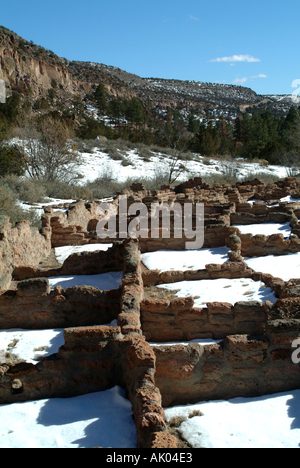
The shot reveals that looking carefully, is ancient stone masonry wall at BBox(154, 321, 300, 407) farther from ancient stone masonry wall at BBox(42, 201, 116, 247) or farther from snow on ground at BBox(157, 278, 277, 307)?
ancient stone masonry wall at BBox(42, 201, 116, 247)

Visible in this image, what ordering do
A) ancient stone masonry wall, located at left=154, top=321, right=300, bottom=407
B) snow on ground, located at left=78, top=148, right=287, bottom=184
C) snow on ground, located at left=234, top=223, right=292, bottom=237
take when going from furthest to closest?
snow on ground, located at left=78, top=148, right=287, bottom=184 < snow on ground, located at left=234, top=223, right=292, bottom=237 < ancient stone masonry wall, located at left=154, top=321, right=300, bottom=407

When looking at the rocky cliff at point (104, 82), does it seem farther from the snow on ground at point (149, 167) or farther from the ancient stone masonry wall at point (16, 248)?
the ancient stone masonry wall at point (16, 248)

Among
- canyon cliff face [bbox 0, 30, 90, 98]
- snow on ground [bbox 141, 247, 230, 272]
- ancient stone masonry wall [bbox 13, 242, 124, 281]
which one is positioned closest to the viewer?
snow on ground [bbox 141, 247, 230, 272]

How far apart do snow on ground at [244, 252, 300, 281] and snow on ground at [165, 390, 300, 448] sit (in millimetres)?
2928

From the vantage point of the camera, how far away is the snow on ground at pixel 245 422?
10.3 feet

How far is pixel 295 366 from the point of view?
13.0ft

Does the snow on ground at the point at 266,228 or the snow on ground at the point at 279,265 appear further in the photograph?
the snow on ground at the point at 266,228

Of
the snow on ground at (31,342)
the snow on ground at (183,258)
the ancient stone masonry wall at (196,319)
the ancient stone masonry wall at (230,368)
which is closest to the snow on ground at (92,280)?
the snow on ground at (183,258)

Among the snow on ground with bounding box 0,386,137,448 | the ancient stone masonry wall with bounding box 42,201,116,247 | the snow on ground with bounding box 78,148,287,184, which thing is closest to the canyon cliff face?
the snow on ground with bounding box 78,148,287,184

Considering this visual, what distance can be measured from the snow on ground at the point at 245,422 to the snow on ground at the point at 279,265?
2.93 metres

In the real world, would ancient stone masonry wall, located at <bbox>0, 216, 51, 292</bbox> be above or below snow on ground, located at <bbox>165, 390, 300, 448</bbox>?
above

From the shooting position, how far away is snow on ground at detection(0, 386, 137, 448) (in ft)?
10.2

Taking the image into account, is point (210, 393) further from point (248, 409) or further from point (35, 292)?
point (35, 292)
